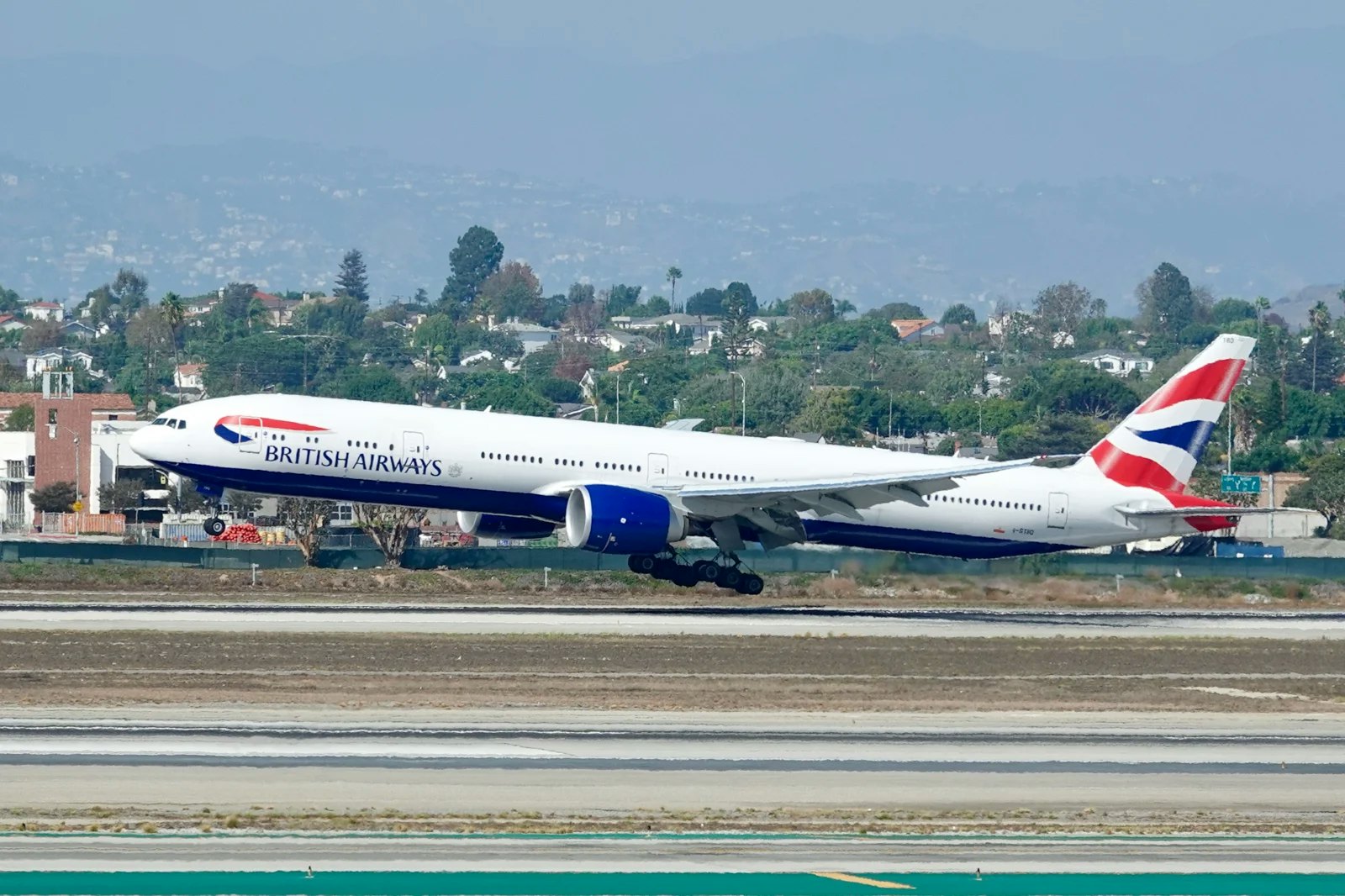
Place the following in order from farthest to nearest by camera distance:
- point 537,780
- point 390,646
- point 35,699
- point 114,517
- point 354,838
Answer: point 114,517
point 390,646
point 35,699
point 537,780
point 354,838

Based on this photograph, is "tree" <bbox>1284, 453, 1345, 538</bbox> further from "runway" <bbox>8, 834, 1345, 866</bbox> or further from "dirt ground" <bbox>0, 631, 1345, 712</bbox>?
"runway" <bbox>8, 834, 1345, 866</bbox>

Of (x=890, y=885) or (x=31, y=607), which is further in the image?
(x=31, y=607)

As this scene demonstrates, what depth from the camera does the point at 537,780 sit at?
21578 mm

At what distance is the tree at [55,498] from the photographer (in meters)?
102

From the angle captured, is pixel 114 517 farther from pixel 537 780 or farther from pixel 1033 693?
pixel 537 780

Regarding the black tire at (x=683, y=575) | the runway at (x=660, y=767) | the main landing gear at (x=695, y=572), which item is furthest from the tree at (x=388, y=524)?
the runway at (x=660, y=767)

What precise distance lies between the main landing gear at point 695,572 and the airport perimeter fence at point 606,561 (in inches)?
244

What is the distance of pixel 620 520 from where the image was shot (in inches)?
1715

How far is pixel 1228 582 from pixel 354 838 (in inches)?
1613

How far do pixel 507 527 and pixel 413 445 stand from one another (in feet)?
13.4

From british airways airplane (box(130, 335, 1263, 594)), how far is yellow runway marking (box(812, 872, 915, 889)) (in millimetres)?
25326

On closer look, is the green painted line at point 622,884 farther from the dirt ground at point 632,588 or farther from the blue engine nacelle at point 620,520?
the dirt ground at point 632,588

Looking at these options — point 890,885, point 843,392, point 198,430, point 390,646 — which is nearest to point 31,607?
point 198,430

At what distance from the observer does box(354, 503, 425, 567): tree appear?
6500 centimetres
